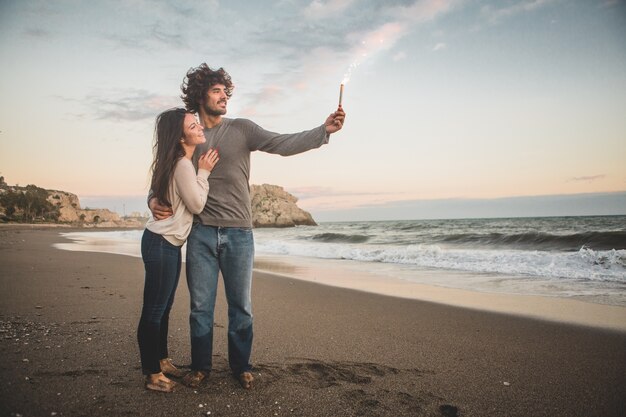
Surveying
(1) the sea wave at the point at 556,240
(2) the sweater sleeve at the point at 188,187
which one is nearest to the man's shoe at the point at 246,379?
(2) the sweater sleeve at the point at 188,187

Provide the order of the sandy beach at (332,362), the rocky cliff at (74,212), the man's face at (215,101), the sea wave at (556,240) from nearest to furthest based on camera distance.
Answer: the sandy beach at (332,362)
the man's face at (215,101)
the sea wave at (556,240)
the rocky cliff at (74,212)

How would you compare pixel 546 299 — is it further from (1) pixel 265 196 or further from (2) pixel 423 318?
(1) pixel 265 196

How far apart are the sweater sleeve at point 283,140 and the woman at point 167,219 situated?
0.41 metres

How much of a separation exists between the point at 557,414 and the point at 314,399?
172 centimetres

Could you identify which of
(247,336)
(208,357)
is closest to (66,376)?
(208,357)

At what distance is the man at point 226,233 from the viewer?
9.79 ft

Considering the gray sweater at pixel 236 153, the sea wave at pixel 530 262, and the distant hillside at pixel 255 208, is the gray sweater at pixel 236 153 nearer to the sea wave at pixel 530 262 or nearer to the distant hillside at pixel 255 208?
the sea wave at pixel 530 262

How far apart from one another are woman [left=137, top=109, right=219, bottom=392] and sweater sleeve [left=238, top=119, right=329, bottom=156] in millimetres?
414

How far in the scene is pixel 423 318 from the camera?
5273mm

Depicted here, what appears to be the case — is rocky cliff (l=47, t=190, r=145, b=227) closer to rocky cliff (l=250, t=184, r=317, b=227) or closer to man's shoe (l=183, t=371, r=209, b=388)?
rocky cliff (l=250, t=184, r=317, b=227)

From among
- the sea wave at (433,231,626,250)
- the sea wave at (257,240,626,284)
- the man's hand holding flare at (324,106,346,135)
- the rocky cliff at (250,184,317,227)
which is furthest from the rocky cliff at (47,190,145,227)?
the man's hand holding flare at (324,106,346,135)

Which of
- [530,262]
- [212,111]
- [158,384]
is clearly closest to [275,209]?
[530,262]

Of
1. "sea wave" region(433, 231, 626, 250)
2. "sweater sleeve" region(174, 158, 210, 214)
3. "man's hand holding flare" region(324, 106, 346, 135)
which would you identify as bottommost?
"sea wave" region(433, 231, 626, 250)

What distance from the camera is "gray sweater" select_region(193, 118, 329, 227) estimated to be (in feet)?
9.96
